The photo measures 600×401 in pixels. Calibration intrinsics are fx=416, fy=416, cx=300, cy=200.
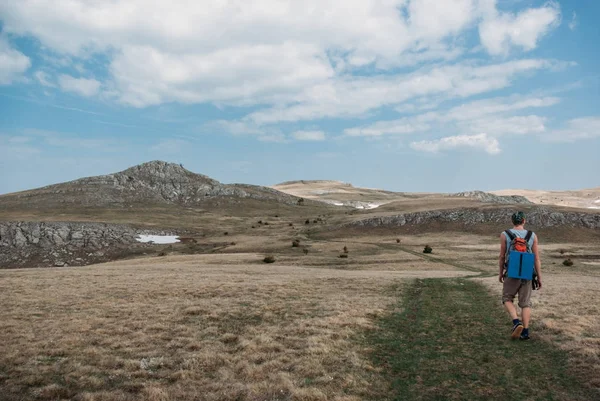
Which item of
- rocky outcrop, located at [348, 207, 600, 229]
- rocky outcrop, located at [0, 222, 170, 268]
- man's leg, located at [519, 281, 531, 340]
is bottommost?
rocky outcrop, located at [0, 222, 170, 268]

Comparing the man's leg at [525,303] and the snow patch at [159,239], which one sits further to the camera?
the snow patch at [159,239]

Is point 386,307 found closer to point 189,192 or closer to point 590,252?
point 590,252

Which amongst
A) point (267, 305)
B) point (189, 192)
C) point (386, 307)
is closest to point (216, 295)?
point (267, 305)

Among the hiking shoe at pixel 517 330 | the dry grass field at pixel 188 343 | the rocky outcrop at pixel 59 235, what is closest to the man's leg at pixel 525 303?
the hiking shoe at pixel 517 330

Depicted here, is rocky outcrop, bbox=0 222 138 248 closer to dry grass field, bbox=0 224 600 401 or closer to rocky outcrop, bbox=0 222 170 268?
rocky outcrop, bbox=0 222 170 268

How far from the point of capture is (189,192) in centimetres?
16912

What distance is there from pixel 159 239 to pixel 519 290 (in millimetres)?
90242

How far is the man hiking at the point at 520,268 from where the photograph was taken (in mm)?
14008

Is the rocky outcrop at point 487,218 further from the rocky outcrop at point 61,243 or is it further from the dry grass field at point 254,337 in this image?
the dry grass field at point 254,337

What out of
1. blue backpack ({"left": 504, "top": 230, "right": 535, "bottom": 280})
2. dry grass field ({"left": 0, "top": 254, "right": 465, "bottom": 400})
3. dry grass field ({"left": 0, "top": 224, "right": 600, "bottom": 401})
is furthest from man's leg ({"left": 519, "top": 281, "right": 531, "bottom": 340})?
dry grass field ({"left": 0, "top": 254, "right": 465, "bottom": 400})

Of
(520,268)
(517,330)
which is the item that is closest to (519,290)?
(520,268)

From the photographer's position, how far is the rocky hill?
471 ft

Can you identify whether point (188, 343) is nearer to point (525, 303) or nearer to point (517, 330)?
point (517, 330)

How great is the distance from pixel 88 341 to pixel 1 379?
354 cm
